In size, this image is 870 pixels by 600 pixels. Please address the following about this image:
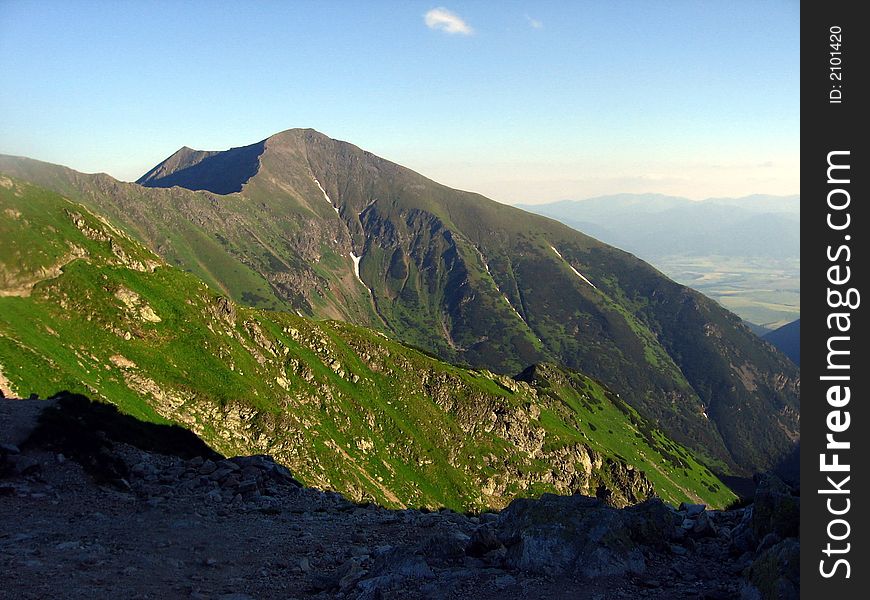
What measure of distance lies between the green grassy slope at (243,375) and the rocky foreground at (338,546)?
29722mm

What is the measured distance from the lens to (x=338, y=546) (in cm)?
2212

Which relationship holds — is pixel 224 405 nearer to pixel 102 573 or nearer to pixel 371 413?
pixel 371 413

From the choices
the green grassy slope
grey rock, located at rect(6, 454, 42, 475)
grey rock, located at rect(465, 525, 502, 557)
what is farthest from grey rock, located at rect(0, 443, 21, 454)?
grey rock, located at rect(465, 525, 502, 557)

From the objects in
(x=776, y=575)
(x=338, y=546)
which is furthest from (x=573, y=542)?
(x=338, y=546)

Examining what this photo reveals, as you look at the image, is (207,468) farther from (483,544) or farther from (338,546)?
(483,544)

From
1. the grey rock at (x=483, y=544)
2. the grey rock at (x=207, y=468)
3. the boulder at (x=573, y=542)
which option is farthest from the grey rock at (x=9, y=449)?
the boulder at (x=573, y=542)

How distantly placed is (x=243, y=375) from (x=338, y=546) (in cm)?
6969

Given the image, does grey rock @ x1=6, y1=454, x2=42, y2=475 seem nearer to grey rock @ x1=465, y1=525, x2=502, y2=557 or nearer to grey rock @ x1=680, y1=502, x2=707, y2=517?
grey rock @ x1=465, y1=525, x2=502, y2=557

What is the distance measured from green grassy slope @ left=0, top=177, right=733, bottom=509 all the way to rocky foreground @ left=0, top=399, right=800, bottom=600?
29.7 metres

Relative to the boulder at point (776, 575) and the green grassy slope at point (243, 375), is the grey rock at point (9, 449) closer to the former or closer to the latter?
the green grassy slope at point (243, 375)
